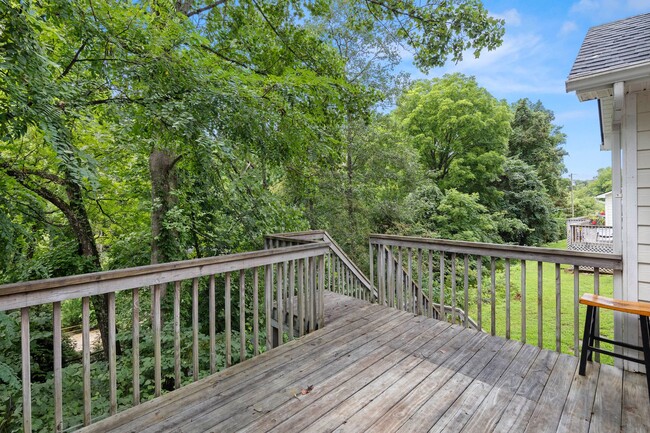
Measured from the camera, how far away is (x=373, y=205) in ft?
29.0

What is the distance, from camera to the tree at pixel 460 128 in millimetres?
15773

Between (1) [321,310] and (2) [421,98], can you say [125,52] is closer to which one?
(1) [321,310]

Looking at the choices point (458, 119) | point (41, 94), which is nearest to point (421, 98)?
point (458, 119)

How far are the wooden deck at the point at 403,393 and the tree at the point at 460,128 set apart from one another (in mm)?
13797

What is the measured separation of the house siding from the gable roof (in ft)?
1.26

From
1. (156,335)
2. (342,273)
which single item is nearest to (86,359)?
(156,335)

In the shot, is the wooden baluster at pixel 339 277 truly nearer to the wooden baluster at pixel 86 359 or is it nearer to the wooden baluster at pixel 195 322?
the wooden baluster at pixel 195 322

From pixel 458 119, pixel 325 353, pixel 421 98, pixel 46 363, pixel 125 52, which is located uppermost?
pixel 421 98

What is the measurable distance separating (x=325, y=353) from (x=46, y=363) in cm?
610

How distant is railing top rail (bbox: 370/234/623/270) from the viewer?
8.57 ft

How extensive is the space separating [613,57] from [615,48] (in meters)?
0.30

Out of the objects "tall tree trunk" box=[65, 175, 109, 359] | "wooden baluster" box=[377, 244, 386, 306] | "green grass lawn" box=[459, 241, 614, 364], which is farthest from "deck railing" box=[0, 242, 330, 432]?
"green grass lawn" box=[459, 241, 614, 364]

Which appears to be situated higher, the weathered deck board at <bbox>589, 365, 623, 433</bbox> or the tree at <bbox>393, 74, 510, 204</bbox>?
the tree at <bbox>393, 74, 510, 204</bbox>

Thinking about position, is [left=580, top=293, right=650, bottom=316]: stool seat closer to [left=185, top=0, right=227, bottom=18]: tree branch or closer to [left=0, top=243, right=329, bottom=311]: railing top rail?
[left=0, top=243, right=329, bottom=311]: railing top rail
